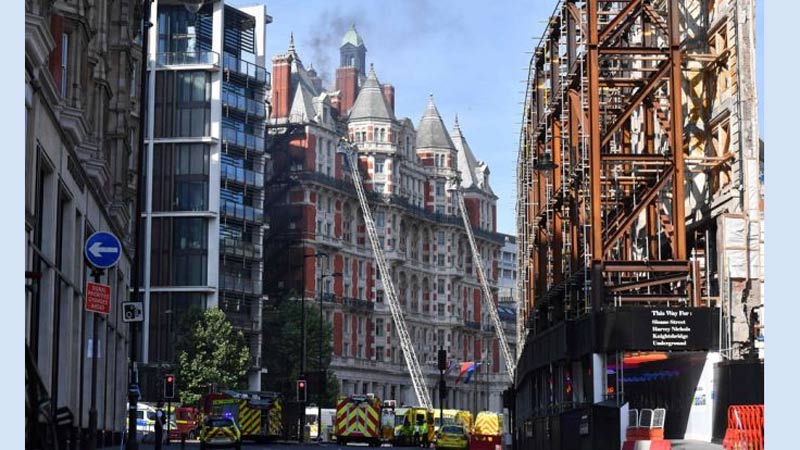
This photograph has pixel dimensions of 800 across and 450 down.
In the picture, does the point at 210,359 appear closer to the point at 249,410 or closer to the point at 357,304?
the point at 249,410

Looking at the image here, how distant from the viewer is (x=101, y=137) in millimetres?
51688

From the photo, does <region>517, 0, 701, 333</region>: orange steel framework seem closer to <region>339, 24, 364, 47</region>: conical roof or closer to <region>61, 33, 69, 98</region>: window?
<region>339, 24, 364, 47</region>: conical roof

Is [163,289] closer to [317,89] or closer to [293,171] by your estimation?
[293,171]

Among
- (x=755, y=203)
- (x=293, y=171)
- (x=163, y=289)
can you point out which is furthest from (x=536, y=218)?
(x=293, y=171)

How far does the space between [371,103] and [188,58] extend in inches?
774

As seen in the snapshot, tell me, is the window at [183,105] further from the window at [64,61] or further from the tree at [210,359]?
the window at [64,61]

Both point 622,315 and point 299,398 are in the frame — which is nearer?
point 622,315

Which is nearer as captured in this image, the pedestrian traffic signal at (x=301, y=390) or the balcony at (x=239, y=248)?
the pedestrian traffic signal at (x=301, y=390)

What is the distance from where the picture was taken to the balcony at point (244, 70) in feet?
372

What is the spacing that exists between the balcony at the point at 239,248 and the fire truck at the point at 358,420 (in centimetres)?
3561

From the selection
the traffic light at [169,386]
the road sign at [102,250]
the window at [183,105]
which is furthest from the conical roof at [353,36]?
the window at [183,105]

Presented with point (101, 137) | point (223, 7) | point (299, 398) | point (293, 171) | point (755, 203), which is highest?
point (223, 7)

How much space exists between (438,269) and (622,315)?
359ft

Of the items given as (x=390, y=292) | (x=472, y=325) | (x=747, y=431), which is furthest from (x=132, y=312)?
(x=472, y=325)
